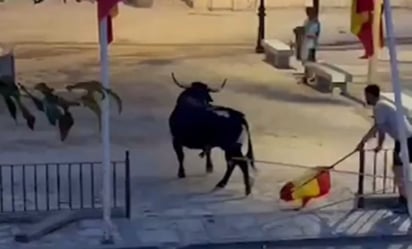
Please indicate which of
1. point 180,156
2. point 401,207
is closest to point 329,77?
point 180,156

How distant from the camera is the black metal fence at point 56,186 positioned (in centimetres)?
1027

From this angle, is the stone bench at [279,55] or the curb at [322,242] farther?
the stone bench at [279,55]

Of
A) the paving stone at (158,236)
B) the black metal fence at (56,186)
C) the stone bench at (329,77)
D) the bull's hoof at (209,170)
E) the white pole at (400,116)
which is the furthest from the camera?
the stone bench at (329,77)

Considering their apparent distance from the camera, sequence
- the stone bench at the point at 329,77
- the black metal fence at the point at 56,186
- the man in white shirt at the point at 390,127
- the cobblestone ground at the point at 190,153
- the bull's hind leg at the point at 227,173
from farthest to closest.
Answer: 1. the stone bench at the point at 329,77
2. the bull's hind leg at the point at 227,173
3. the black metal fence at the point at 56,186
4. the man in white shirt at the point at 390,127
5. the cobblestone ground at the point at 190,153

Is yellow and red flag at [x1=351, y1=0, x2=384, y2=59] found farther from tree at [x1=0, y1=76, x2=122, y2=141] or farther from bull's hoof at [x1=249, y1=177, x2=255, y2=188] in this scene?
tree at [x1=0, y1=76, x2=122, y2=141]

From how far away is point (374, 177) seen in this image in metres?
10.4

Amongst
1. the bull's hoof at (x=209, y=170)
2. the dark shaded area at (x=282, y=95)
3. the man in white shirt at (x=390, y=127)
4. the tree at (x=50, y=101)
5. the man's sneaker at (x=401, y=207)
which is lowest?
the dark shaded area at (x=282, y=95)

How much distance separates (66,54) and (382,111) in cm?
1321

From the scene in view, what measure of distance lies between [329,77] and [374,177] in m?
7.31

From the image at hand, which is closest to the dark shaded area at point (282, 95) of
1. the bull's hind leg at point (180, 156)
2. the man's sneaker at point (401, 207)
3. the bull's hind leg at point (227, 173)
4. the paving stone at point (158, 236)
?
the bull's hind leg at point (180, 156)

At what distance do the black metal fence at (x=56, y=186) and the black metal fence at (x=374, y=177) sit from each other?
2.37 meters

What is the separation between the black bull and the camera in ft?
35.1

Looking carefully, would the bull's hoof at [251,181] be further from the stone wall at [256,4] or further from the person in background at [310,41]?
the stone wall at [256,4]

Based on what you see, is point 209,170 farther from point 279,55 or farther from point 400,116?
point 279,55
